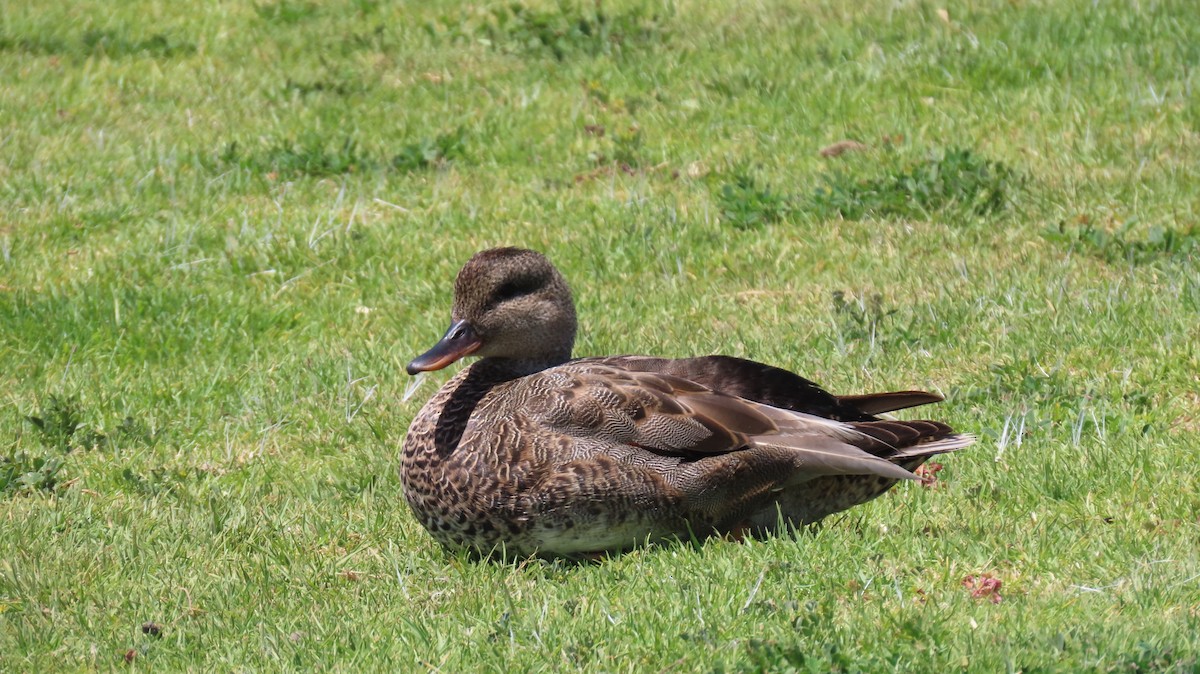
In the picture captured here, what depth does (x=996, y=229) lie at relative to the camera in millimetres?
7715

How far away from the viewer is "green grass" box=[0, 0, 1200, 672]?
13.9 feet

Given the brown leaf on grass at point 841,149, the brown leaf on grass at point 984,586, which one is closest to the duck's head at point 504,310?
the brown leaf on grass at point 984,586

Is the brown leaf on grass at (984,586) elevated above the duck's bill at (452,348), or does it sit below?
below

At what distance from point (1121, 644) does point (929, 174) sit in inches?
181

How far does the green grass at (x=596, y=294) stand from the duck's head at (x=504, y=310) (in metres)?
0.71

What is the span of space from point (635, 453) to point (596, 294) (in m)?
2.58

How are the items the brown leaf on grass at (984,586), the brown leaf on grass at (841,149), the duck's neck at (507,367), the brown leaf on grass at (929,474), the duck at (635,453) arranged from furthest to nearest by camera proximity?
the brown leaf on grass at (841,149) < the duck's neck at (507,367) < the brown leaf on grass at (929,474) < the duck at (635,453) < the brown leaf on grass at (984,586)

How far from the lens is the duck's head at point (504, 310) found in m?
5.19

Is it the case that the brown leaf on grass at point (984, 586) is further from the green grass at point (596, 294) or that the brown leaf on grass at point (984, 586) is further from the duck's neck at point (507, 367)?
the duck's neck at point (507, 367)

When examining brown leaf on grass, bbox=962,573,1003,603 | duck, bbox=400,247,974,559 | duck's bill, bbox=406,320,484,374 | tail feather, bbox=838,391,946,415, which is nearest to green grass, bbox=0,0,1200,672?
brown leaf on grass, bbox=962,573,1003,603

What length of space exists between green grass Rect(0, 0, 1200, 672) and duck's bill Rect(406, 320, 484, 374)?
0.62m

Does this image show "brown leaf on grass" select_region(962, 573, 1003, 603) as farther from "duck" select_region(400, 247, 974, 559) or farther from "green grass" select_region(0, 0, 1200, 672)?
"duck" select_region(400, 247, 974, 559)

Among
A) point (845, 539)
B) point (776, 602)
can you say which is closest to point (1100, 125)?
point (845, 539)

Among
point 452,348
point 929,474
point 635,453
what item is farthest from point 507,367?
point 929,474
